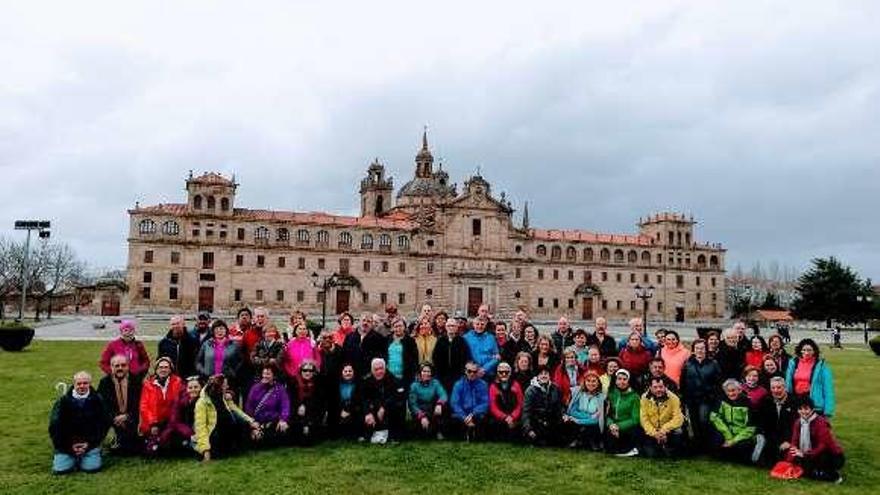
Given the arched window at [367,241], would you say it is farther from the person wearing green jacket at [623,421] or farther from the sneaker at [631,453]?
the sneaker at [631,453]

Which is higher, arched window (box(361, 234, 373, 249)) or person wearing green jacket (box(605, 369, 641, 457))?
arched window (box(361, 234, 373, 249))

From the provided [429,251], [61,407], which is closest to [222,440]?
[61,407]

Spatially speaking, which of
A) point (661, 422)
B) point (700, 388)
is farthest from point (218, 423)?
point (700, 388)

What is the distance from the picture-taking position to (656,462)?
31.6 feet

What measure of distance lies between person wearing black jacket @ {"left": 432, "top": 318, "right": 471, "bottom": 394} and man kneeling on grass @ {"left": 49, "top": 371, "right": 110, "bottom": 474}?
16.0 ft

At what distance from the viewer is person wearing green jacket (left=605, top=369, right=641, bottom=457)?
398 inches

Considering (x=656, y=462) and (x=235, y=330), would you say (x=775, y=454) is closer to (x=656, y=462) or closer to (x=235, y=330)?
(x=656, y=462)

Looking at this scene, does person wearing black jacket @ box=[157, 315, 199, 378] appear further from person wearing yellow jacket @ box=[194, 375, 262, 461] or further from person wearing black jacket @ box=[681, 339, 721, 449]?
person wearing black jacket @ box=[681, 339, 721, 449]

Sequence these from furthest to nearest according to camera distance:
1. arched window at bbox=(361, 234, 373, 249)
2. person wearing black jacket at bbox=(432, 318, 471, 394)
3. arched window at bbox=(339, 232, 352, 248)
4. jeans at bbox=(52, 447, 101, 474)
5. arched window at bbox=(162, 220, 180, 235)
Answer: arched window at bbox=(361, 234, 373, 249)
arched window at bbox=(339, 232, 352, 248)
arched window at bbox=(162, 220, 180, 235)
person wearing black jacket at bbox=(432, 318, 471, 394)
jeans at bbox=(52, 447, 101, 474)

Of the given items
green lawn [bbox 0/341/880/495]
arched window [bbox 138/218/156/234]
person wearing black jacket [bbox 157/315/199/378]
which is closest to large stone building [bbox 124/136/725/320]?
arched window [bbox 138/218/156/234]

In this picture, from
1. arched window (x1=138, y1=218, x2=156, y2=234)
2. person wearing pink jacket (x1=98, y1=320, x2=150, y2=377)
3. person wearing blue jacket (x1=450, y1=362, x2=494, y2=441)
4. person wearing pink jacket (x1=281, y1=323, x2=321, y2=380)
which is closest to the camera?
person wearing pink jacket (x1=98, y1=320, x2=150, y2=377)

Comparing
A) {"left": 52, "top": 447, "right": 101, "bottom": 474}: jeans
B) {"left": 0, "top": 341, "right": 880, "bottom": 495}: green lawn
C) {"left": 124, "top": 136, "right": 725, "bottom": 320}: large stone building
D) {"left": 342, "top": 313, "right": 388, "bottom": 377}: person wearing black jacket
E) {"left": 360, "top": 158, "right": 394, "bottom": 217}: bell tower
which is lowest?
{"left": 0, "top": 341, "right": 880, "bottom": 495}: green lawn

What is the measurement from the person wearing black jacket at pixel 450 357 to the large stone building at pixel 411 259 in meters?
45.0

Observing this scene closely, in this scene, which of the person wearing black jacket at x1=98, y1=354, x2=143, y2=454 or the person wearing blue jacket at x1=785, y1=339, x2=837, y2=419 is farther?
the person wearing blue jacket at x1=785, y1=339, x2=837, y2=419
